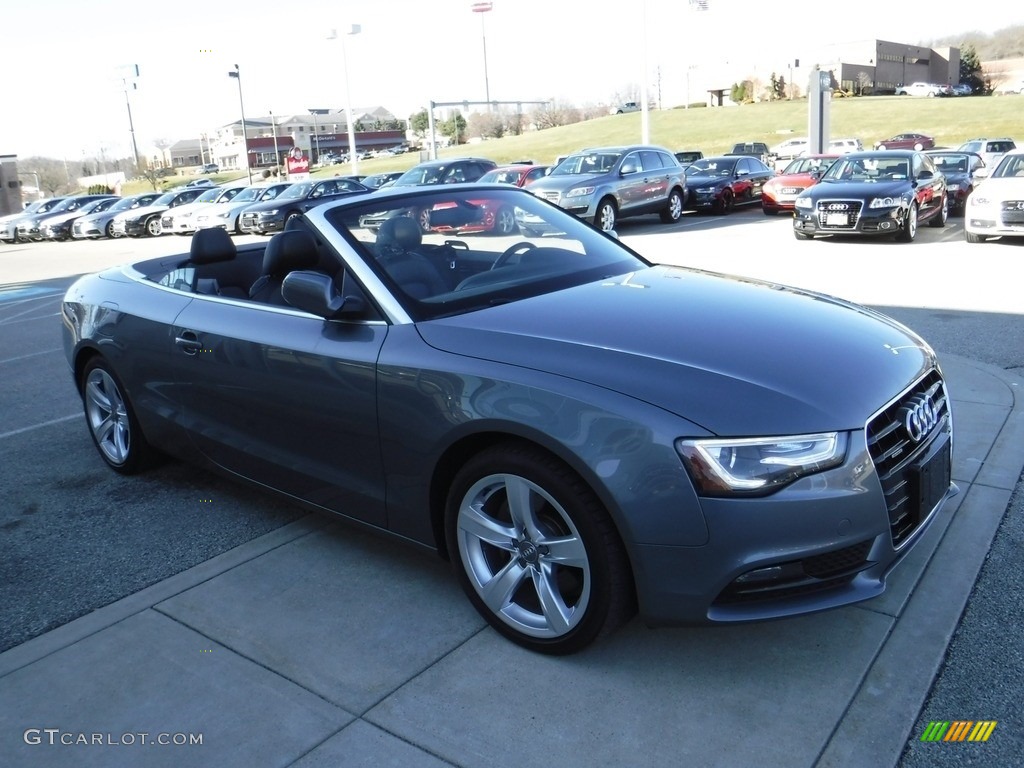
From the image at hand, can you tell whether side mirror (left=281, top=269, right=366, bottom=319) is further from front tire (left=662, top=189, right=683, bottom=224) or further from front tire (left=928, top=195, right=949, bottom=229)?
front tire (left=662, top=189, right=683, bottom=224)

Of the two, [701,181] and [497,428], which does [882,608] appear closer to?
[497,428]

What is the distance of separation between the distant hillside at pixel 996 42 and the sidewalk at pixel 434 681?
167 m

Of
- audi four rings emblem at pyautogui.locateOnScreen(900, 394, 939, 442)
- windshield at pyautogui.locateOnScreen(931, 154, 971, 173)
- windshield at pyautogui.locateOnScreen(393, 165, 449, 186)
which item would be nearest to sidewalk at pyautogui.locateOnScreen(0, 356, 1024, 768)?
audi four rings emblem at pyautogui.locateOnScreen(900, 394, 939, 442)

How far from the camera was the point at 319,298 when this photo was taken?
11.6ft

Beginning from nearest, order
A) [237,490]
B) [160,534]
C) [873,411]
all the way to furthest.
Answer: [873,411] → [160,534] → [237,490]

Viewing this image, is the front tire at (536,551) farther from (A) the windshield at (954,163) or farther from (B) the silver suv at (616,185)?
(A) the windshield at (954,163)

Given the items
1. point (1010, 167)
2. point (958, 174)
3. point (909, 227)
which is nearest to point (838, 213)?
point (909, 227)

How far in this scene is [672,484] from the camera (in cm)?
267

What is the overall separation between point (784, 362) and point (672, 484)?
0.66m

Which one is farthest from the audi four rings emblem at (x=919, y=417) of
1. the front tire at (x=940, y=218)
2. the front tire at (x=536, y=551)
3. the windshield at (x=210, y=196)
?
the windshield at (x=210, y=196)

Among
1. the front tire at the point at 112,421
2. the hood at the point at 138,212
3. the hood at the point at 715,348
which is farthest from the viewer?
the hood at the point at 138,212

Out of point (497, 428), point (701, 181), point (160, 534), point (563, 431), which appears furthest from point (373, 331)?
point (701, 181)

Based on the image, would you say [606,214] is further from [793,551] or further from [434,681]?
[793,551]

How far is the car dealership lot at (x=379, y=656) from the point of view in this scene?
2.74m
